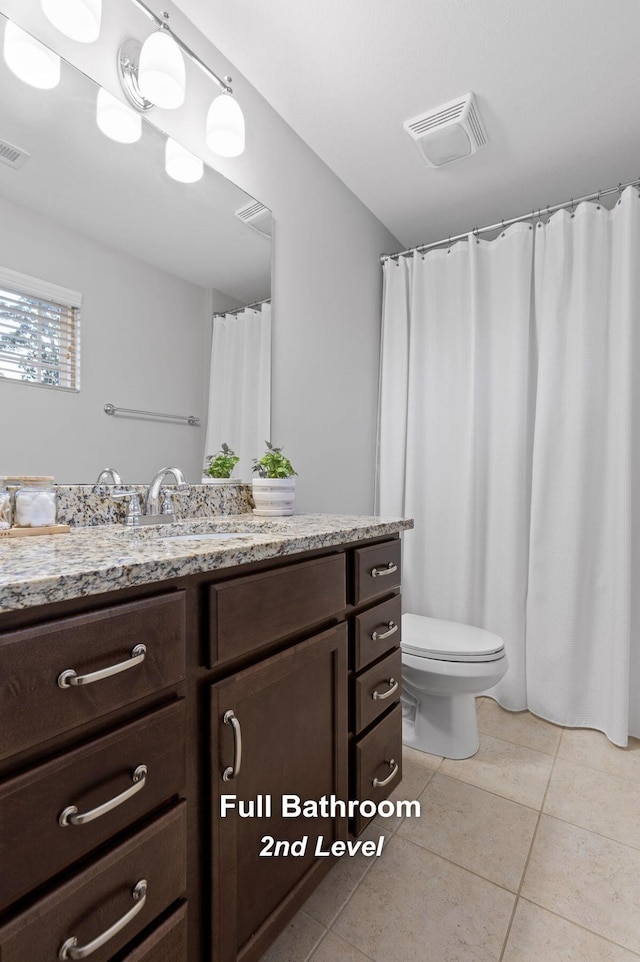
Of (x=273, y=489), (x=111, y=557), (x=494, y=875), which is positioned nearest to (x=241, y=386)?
(x=273, y=489)

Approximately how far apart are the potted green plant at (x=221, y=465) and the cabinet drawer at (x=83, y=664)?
0.86 metres

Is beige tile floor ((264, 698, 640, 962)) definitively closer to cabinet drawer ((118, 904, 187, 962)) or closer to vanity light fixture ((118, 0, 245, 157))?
cabinet drawer ((118, 904, 187, 962))

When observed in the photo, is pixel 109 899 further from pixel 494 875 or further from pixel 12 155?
pixel 12 155

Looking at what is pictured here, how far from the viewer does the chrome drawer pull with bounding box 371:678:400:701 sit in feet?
4.16

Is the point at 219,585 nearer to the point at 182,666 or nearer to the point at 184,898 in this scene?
the point at 182,666

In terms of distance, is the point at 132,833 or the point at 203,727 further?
the point at 203,727

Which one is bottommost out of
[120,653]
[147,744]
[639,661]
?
[639,661]

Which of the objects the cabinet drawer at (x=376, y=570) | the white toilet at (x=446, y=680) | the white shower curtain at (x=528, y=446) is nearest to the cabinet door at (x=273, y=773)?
the cabinet drawer at (x=376, y=570)

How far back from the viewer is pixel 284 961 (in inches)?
40.3

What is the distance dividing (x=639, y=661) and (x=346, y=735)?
1523mm

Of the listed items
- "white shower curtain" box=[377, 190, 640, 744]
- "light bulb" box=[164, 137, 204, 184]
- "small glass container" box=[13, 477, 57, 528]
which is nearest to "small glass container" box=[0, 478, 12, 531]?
"small glass container" box=[13, 477, 57, 528]

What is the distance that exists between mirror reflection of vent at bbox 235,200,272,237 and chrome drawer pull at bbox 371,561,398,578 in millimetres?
1265

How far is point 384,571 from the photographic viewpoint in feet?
4.32

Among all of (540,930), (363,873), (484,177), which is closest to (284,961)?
(363,873)
